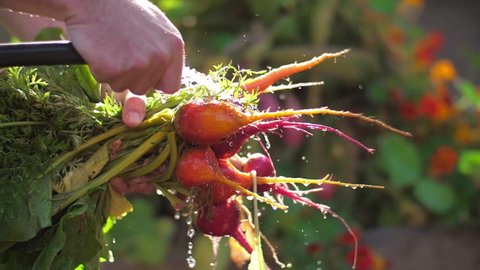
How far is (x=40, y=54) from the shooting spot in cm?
107

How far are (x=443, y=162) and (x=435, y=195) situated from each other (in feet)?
→ 0.58

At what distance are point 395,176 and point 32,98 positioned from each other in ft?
9.70

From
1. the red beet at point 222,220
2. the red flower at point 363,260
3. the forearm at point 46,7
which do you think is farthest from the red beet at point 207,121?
the red flower at point 363,260

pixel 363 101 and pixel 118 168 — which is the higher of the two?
pixel 118 168

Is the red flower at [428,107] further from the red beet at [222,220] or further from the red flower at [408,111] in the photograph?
the red beet at [222,220]

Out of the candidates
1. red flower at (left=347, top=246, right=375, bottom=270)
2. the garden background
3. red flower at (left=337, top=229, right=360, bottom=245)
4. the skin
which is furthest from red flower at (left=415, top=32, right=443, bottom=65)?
the skin

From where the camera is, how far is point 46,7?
1093mm

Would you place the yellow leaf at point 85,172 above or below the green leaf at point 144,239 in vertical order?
above

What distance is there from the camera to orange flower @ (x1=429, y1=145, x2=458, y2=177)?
13.4ft

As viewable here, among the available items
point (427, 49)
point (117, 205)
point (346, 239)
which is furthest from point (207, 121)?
point (427, 49)

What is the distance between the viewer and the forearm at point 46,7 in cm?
107

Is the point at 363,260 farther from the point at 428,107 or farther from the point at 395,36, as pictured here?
the point at 395,36

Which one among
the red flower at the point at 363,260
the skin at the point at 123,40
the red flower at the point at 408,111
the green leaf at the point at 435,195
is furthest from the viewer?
the red flower at the point at 408,111

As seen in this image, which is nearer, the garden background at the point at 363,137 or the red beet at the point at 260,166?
the red beet at the point at 260,166
